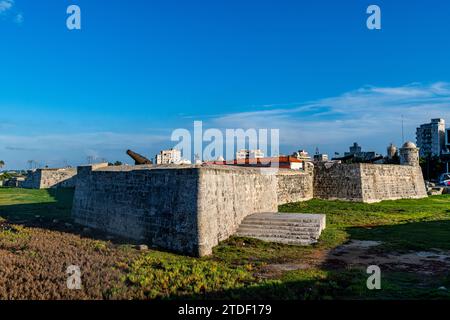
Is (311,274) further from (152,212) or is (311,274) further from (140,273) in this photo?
(152,212)

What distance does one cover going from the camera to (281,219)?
45.2 ft

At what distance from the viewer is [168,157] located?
23281 mm

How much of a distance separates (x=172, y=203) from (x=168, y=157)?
12362mm

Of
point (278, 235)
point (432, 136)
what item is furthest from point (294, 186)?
point (432, 136)

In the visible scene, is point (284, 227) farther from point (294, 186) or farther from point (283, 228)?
point (294, 186)

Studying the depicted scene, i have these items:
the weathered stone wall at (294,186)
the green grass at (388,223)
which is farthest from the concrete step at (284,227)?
the weathered stone wall at (294,186)

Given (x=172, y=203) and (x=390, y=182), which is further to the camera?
(x=390, y=182)

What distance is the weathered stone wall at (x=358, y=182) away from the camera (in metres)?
25.2

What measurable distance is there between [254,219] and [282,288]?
703 cm

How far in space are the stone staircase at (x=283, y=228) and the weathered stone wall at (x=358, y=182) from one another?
40.5ft

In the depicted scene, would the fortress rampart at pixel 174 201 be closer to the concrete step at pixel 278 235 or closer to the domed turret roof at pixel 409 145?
the concrete step at pixel 278 235

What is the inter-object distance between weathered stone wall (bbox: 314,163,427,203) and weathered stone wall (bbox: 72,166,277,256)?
1154 cm
